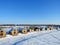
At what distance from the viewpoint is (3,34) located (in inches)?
365

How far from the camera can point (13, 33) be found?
1109 cm

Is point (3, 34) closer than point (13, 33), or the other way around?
point (3, 34)

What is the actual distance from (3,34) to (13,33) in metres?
1.93
